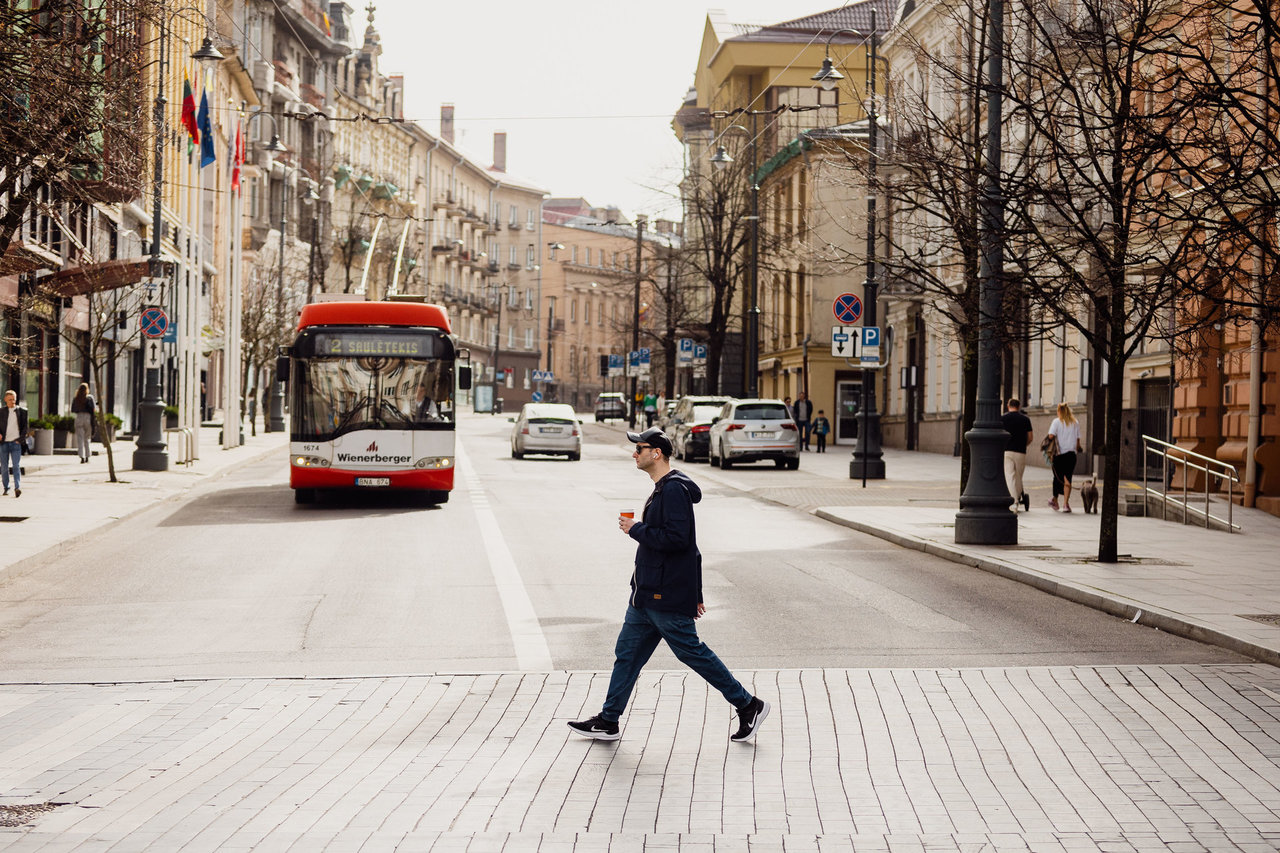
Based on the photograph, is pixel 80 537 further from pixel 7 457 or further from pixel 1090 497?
pixel 1090 497

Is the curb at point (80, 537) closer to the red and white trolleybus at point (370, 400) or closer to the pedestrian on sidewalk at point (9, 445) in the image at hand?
the pedestrian on sidewalk at point (9, 445)

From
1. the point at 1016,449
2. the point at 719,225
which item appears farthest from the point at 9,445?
the point at 719,225

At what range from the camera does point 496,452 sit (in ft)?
156

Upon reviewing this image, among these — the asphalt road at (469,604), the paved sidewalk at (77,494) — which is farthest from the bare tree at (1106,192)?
the paved sidewalk at (77,494)

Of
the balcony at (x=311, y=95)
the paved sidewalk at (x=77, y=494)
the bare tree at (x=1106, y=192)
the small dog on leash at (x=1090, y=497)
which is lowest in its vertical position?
the paved sidewalk at (x=77, y=494)

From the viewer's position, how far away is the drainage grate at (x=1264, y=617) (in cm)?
1204

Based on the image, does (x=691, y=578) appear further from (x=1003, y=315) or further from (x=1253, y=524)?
(x=1253, y=524)

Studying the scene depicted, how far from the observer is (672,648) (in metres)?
7.95

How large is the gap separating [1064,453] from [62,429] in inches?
1001

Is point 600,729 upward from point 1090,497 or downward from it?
downward

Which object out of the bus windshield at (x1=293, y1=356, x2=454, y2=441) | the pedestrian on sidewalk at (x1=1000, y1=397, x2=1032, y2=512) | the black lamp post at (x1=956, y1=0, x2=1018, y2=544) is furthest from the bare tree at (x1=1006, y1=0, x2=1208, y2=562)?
the bus windshield at (x1=293, y1=356, x2=454, y2=441)

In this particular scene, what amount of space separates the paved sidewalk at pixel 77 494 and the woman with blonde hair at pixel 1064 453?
1357 cm

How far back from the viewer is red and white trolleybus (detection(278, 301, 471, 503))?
939 inches

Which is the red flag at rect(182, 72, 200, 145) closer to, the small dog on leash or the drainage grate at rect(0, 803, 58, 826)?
the small dog on leash
